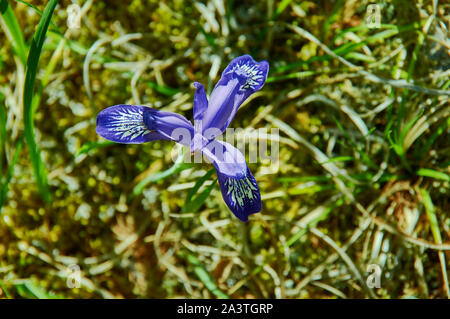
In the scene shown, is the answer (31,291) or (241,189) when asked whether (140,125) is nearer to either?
(241,189)

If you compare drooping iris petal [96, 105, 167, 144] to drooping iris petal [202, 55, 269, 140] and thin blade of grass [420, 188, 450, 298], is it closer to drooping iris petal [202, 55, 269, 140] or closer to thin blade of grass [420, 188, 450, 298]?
drooping iris petal [202, 55, 269, 140]

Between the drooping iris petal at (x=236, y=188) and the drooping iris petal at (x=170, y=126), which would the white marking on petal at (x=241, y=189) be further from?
the drooping iris petal at (x=170, y=126)

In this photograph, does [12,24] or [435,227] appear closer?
[12,24]

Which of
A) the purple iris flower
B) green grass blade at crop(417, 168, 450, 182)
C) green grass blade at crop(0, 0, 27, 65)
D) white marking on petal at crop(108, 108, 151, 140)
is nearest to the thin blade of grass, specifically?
green grass blade at crop(417, 168, 450, 182)

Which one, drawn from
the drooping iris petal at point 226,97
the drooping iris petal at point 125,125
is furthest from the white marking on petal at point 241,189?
the drooping iris petal at point 125,125

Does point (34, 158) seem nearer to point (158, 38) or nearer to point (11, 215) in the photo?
point (11, 215)

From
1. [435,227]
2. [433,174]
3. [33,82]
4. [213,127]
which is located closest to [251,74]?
[213,127]

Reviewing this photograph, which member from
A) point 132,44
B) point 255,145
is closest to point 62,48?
point 132,44
